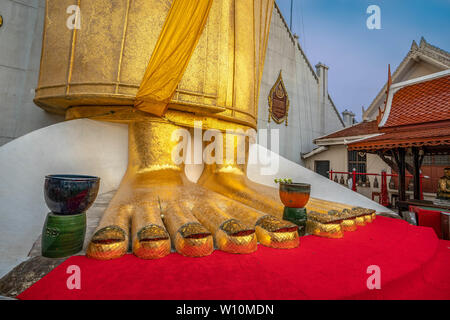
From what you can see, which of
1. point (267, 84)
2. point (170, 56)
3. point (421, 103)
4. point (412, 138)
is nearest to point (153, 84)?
point (170, 56)

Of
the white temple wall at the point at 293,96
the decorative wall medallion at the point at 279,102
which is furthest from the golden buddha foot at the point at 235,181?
the decorative wall medallion at the point at 279,102

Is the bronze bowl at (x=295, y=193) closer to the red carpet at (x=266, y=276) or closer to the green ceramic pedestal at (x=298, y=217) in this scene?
the green ceramic pedestal at (x=298, y=217)

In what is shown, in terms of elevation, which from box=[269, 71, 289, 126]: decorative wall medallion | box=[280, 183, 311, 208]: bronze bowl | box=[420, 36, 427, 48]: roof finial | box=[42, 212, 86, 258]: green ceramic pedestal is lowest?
box=[42, 212, 86, 258]: green ceramic pedestal

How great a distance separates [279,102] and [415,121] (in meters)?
4.29

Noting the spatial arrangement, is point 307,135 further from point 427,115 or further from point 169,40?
point 169,40

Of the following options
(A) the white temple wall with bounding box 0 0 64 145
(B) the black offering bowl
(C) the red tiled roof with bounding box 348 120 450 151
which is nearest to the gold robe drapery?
(A) the white temple wall with bounding box 0 0 64 145

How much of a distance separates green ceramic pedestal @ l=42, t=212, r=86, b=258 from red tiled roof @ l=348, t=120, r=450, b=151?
4.07 meters

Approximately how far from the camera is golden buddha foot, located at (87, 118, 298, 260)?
1103 mm

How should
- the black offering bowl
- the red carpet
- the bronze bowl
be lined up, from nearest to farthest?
the red carpet, the black offering bowl, the bronze bowl

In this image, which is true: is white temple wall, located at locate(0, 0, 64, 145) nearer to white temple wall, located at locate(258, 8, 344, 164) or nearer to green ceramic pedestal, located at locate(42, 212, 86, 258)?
green ceramic pedestal, located at locate(42, 212, 86, 258)

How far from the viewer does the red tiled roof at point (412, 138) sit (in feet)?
9.71

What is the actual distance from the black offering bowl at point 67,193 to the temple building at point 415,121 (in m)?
4.27

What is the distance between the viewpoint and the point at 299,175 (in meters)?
3.45

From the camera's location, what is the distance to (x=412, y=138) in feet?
10.7
